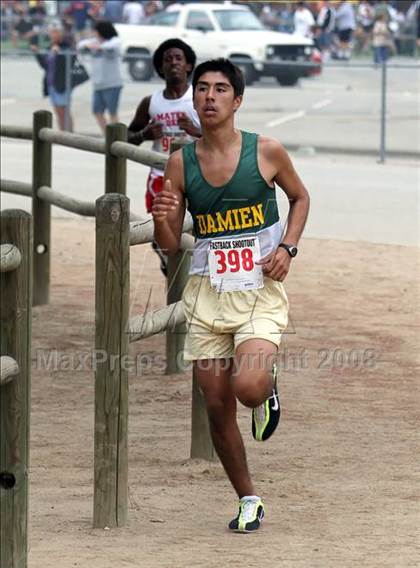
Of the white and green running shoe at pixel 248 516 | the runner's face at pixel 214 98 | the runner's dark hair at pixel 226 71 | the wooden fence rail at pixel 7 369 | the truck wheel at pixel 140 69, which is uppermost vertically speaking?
the runner's dark hair at pixel 226 71

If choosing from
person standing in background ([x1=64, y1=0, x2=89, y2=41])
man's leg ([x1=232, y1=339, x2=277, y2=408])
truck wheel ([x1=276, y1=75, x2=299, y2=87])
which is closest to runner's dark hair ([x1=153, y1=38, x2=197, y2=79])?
man's leg ([x1=232, y1=339, x2=277, y2=408])

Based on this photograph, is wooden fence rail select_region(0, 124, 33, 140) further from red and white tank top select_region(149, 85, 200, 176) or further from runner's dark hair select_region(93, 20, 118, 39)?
runner's dark hair select_region(93, 20, 118, 39)

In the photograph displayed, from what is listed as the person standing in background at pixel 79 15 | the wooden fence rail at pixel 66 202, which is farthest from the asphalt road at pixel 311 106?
the person standing in background at pixel 79 15

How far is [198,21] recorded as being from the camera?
28750mm

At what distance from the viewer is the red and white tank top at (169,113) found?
883 centimetres

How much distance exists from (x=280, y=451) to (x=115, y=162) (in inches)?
117

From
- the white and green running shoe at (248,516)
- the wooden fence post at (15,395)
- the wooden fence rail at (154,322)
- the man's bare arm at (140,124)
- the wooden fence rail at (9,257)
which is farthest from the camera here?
the man's bare arm at (140,124)

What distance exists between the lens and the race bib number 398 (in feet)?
17.0

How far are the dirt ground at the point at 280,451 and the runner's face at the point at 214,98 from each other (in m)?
1.58

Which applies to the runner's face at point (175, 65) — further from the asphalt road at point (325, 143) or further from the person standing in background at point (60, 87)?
the person standing in background at point (60, 87)

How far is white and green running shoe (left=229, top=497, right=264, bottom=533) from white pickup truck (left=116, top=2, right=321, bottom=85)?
22.4m

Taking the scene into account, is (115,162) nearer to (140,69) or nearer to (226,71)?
(226,71)

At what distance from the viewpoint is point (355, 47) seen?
35.3m

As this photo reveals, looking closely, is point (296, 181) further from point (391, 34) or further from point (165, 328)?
point (391, 34)
